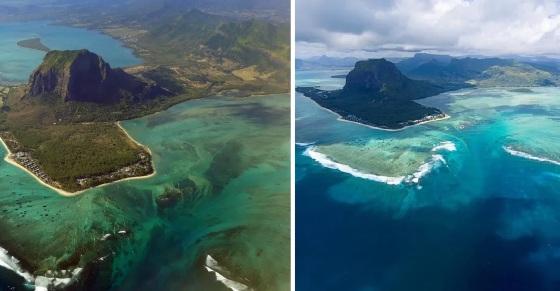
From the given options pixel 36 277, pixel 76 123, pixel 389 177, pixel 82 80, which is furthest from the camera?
pixel 82 80

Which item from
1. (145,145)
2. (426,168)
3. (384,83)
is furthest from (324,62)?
(145,145)

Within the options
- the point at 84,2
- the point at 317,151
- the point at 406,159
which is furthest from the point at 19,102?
the point at 406,159

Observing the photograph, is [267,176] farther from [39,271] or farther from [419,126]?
[39,271]

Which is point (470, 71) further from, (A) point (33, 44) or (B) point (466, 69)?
(A) point (33, 44)

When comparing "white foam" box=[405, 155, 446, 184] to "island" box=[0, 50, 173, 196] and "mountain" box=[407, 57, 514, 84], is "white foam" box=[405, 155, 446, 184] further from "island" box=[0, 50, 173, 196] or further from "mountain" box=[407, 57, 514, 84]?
"island" box=[0, 50, 173, 196]

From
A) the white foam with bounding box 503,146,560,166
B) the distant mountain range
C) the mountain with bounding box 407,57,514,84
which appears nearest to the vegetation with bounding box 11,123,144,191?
the distant mountain range

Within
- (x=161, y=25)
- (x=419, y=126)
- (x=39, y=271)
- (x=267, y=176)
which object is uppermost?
(x=161, y=25)
